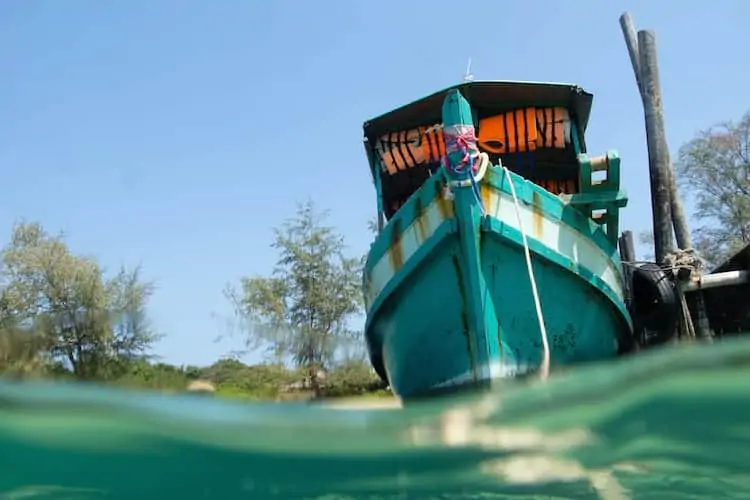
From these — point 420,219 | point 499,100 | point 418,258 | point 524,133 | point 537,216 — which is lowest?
point 418,258

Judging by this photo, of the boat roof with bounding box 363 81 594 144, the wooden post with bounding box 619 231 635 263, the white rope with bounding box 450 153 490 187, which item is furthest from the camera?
the wooden post with bounding box 619 231 635 263

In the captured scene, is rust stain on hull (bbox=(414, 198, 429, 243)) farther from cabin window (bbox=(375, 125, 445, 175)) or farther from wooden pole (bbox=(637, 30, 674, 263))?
wooden pole (bbox=(637, 30, 674, 263))

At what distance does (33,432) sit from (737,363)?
6.64 metres

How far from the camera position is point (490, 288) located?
8.27 m

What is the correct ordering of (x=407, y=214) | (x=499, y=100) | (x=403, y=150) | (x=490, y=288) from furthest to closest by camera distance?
(x=403, y=150) < (x=499, y=100) < (x=407, y=214) < (x=490, y=288)

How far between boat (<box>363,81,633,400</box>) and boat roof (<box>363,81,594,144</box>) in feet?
0.07

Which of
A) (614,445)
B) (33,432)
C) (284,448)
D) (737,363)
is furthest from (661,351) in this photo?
(33,432)

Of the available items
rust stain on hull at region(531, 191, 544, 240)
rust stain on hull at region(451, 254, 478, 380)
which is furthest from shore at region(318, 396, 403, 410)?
rust stain on hull at region(531, 191, 544, 240)

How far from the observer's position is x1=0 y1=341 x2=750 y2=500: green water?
21.0ft

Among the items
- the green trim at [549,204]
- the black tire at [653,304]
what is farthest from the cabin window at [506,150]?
the black tire at [653,304]

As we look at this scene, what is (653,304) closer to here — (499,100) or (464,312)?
(499,100)

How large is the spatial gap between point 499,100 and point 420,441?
542 cm

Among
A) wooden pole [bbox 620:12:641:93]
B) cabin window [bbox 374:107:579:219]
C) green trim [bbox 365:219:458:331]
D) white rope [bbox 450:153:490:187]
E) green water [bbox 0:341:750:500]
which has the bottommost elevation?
green water [bbox 0:341:750:500]

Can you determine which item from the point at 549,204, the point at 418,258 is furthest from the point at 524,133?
the point at 418,258
